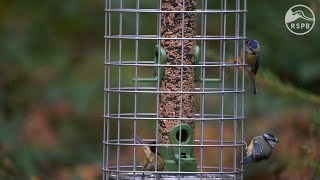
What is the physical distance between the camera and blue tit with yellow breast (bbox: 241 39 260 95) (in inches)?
320

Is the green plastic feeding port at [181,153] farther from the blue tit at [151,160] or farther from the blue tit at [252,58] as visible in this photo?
the blue tit at [252,58]

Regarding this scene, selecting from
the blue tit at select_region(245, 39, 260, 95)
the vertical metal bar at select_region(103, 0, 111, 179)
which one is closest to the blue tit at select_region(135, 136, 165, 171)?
the vertical metal bar at select_region(103, 0, 111, 179)

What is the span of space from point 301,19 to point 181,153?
54.1 inches

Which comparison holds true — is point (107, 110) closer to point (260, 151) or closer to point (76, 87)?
point (260, 151)

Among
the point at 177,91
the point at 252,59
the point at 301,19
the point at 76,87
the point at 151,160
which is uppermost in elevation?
the point at 301,19

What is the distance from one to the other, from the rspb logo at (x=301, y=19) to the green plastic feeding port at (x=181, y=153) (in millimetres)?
1246

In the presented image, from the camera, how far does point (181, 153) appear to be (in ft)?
26.3

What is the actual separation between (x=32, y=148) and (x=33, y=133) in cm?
134

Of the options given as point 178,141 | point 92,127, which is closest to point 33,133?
point 92,127

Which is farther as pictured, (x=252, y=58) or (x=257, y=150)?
(x=252, y=58)

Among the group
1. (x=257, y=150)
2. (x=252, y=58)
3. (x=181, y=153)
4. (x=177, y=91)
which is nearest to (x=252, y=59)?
(x=252, y=58)

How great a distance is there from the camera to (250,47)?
8148 mm

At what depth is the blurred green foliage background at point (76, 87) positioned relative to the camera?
9.52 metres

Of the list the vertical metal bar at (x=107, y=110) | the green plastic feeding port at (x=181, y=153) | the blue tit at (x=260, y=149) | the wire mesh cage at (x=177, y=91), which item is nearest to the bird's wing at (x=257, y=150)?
the blue tit at (x=260, y=149)
